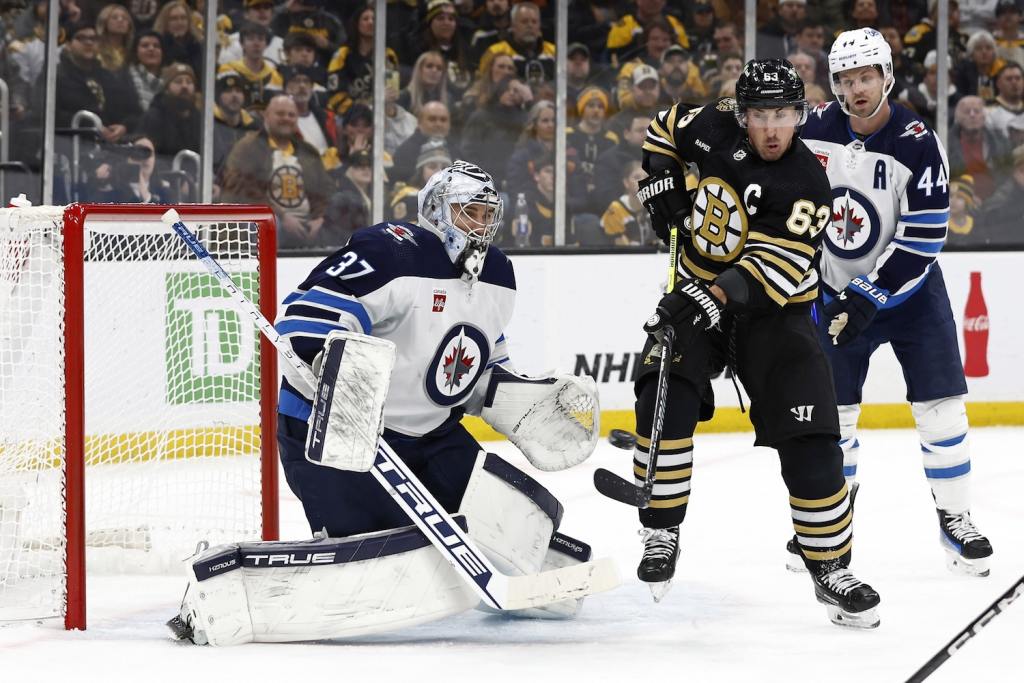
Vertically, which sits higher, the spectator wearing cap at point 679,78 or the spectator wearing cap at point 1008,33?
the spectator wearing cap at point 1008,33

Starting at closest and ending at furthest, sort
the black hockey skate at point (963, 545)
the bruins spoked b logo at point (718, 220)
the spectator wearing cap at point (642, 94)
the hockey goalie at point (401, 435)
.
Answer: the hockey goalie at point (401, 435) < the bruins spoked b logo at point (718, 220) < the black hockey skate at point (963, 545) < the spectator wearing cap at point (642, 94)

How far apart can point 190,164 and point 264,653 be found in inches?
132

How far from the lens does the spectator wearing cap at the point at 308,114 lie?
561 centimetres

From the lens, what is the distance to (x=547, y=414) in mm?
2760

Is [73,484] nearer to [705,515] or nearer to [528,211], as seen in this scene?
[705,515]

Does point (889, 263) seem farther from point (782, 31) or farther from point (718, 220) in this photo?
point (782, 31)

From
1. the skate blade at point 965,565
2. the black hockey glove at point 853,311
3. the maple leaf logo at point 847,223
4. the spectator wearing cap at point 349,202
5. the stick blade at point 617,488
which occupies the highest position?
the spectator wearing cap at point 349,202

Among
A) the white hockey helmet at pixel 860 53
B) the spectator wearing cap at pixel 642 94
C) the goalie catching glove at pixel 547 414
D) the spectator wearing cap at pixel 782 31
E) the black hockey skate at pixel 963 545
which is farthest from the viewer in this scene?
the spectator wearing cap at pixel 782 31

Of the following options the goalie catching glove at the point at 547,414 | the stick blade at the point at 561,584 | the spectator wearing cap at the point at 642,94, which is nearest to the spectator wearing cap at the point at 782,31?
the spectator wearing cap at the point at 642,94

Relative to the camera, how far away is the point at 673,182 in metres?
2.79

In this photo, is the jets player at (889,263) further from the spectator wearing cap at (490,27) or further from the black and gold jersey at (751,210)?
the spectator wearing cap at (490,27)

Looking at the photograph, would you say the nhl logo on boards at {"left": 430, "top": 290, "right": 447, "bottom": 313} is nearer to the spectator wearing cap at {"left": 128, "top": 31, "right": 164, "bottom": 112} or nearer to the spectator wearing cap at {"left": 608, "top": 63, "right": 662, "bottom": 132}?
the spectator wearing cap at {"left": 128, "top": 31, "right": 164, "bottom": 112}

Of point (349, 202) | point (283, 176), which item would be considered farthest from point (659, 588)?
point (283, 176)

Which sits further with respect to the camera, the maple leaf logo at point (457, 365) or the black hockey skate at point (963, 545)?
the black hockey skate at point (963, 545)
